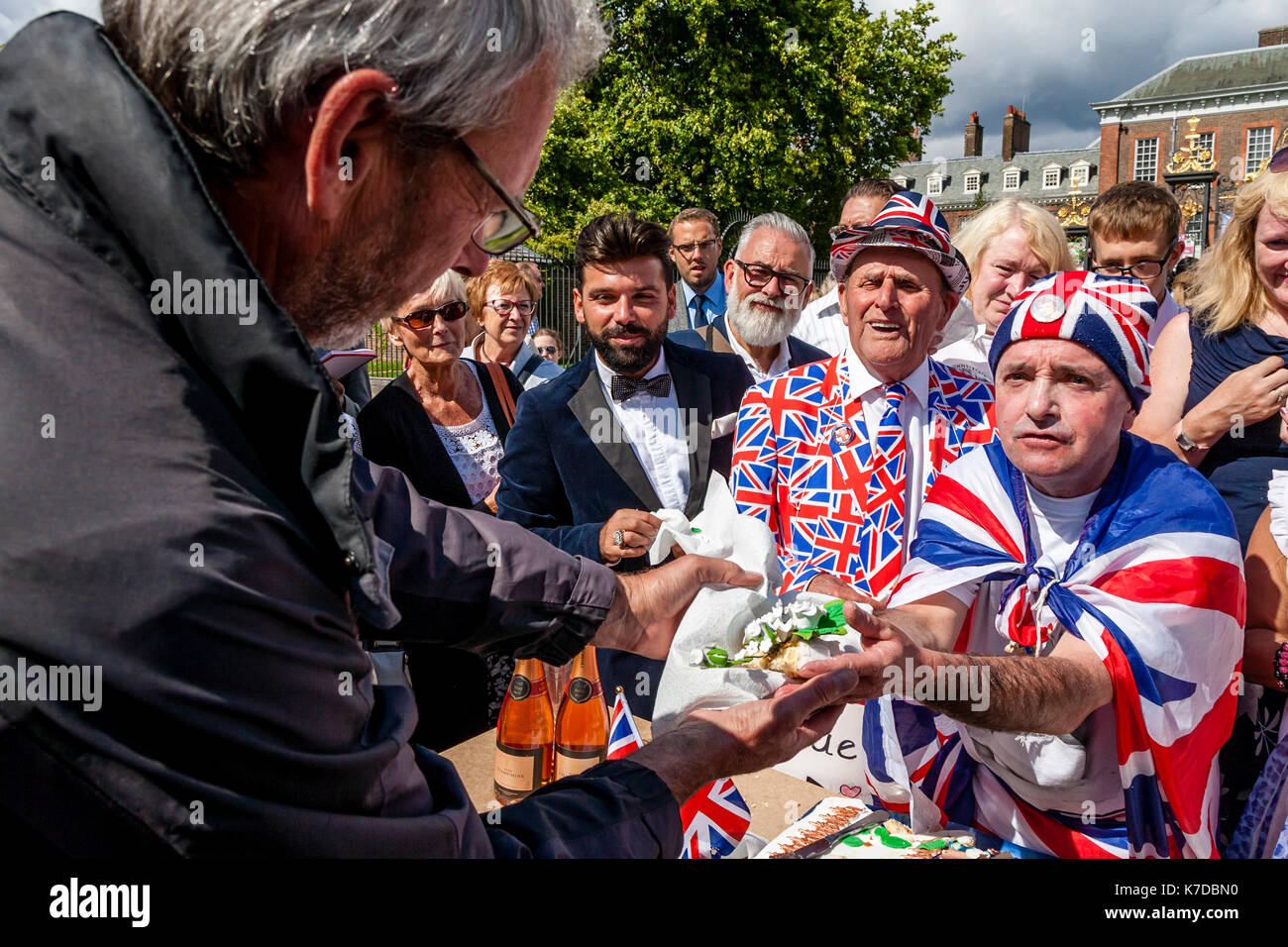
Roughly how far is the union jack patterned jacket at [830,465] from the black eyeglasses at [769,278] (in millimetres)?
1973

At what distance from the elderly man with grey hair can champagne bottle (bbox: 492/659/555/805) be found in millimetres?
981

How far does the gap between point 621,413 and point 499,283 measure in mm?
2483

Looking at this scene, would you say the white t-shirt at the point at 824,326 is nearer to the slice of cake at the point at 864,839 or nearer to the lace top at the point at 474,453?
the lace top at the point at 474,453

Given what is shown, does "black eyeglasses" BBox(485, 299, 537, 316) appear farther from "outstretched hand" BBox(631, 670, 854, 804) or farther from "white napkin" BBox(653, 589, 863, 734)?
"outstretched hand" BBox(631, 670, 854, 804)

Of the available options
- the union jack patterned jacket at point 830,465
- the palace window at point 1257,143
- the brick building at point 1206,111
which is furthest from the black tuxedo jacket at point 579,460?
the palace window at point 1257,143

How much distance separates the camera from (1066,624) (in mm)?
2094

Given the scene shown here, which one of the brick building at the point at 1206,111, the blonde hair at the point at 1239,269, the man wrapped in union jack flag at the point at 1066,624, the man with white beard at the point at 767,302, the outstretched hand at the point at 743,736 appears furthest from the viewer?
the brick building at the point at 1206,111

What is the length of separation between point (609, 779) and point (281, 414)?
783 millimetres

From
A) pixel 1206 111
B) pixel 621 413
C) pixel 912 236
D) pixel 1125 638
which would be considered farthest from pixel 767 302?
pixel 1206 111

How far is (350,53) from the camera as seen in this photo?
100 centimetres

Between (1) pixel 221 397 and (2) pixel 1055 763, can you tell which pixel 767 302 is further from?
(1) pixel 221 397

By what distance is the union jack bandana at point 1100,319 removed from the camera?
2.22 m

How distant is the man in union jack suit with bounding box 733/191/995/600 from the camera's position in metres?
2.83
